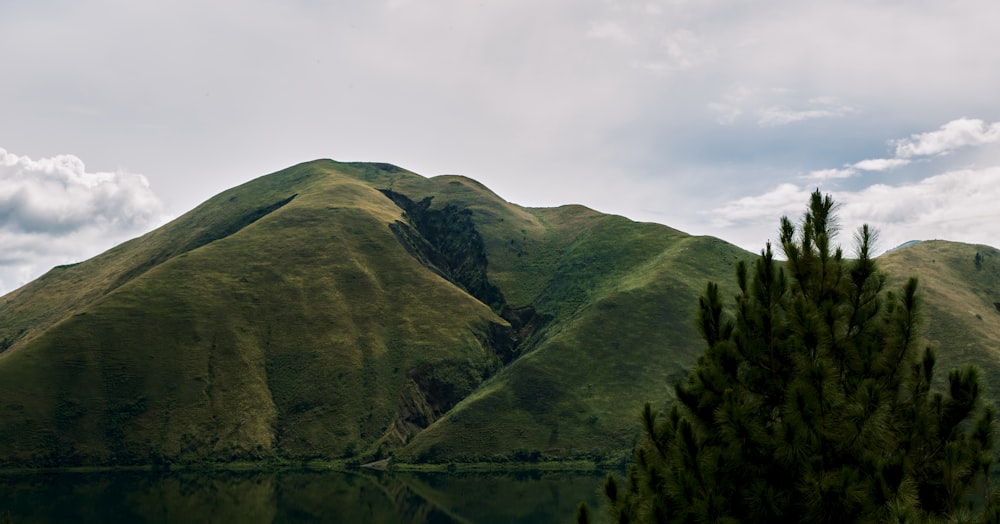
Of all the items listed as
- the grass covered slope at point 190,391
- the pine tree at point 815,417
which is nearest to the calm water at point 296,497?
the grass covered slope at point 190,391

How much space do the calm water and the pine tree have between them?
88.7 metres

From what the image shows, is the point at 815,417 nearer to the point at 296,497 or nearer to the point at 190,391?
the point at 296,497

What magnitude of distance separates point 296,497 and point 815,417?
119250 millimetres

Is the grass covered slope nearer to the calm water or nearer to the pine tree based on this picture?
the calm water

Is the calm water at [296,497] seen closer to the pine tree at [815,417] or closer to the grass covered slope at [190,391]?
the grass covered slope at [190,391]

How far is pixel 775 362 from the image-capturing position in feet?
54.2

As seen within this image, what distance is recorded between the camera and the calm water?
Answer: 3994 inches

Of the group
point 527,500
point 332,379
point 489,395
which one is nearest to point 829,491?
point 527,500

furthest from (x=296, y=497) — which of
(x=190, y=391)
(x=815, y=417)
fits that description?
(x=815, y=417)

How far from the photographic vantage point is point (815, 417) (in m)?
14.8

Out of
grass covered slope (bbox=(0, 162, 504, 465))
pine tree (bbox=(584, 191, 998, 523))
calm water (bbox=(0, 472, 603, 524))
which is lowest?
calm water (bbox=(0, 472, 603, 524))

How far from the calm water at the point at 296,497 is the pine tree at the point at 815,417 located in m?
88.7

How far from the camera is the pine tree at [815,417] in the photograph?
14.7 m

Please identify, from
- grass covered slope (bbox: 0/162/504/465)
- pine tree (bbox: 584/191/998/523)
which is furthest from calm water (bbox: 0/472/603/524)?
pine tree (bbox: 584/191/998/523)
